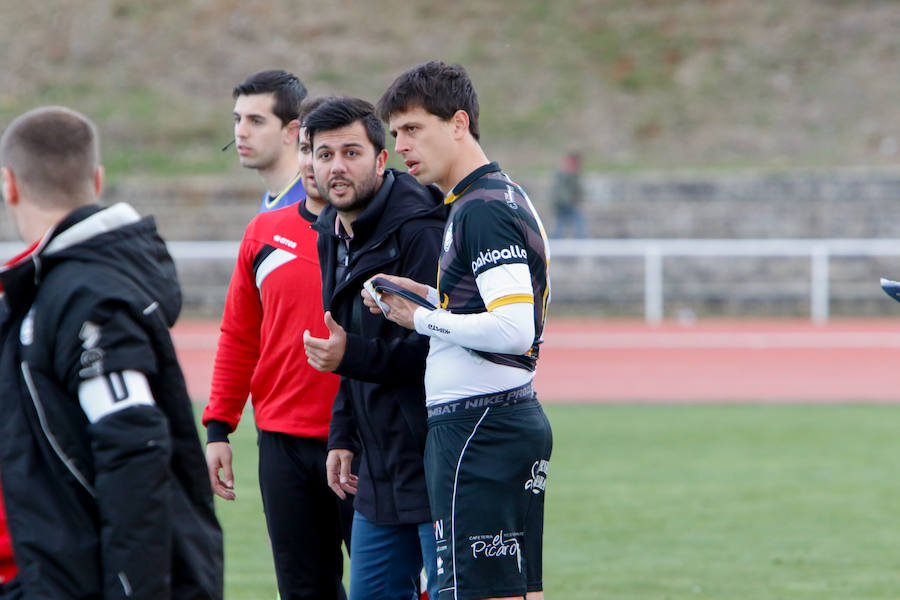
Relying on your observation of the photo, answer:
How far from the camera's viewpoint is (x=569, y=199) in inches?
918

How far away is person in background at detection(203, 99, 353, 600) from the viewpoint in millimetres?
4574

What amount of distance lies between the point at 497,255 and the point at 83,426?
1242 millimetres

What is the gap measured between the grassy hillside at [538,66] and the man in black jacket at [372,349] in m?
25.6

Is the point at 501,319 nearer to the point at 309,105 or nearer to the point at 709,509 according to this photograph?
the point at 309,105

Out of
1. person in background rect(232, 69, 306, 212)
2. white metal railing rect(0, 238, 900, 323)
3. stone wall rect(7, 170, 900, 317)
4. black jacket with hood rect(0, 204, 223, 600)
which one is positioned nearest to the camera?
black jacket with hood rect(0, 204, 223, 600)

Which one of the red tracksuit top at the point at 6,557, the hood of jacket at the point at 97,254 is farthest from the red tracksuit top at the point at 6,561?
the hood of jacket at the point at 97,254

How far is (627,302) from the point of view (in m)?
22.1

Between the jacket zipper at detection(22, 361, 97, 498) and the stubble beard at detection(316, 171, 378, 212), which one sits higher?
the stubble beard at detection(316, 171, 378, 212)

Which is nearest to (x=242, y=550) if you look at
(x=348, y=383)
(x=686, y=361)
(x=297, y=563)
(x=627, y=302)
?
(x=297, y=563)

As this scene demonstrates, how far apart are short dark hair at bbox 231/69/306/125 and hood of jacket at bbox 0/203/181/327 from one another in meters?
2.15

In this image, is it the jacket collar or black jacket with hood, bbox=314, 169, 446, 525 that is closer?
the jacket collar

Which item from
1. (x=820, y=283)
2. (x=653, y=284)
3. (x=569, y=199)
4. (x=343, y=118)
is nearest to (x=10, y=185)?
(x=343, y=118)

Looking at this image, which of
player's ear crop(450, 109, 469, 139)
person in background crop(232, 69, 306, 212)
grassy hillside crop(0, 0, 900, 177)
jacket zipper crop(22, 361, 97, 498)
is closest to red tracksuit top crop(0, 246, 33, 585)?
jacket zipper crop(22, 361, 97, 498)

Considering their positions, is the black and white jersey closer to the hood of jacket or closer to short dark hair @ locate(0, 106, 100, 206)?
the hood of jacket
